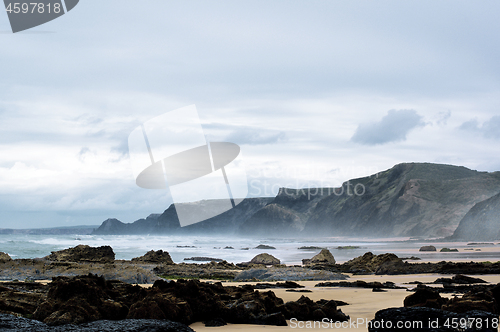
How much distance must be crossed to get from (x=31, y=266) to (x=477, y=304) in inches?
643

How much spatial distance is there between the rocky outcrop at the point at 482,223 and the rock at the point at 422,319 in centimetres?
5697

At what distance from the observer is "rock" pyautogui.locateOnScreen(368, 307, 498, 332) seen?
4.77 metres

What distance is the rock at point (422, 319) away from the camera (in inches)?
188

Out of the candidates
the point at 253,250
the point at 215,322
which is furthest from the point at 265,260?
the point at 253,250

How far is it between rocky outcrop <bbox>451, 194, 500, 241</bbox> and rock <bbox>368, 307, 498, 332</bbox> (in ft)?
187

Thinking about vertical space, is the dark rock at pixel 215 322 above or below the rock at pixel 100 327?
below

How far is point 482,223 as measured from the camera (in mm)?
57906

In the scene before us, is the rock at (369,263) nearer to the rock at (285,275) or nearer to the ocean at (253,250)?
the rock at (285,275)

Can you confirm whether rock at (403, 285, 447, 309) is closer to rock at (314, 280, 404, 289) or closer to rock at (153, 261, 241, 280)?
rock at (314, 280, 404, 289)

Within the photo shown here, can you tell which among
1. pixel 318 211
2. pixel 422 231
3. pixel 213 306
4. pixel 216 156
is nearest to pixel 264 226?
pixel 318 211

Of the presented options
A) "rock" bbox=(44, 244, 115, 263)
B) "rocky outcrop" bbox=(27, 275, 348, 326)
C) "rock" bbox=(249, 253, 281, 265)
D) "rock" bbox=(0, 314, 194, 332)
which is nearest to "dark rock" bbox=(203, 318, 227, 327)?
"rocky outcrop" bbox=(27, 275, 348, 326)

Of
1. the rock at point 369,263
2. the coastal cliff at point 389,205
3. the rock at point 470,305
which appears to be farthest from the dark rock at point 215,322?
the coastal cliff at point 389,205

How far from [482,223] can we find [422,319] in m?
60.3

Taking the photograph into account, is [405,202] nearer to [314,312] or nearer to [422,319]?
[314,312]
